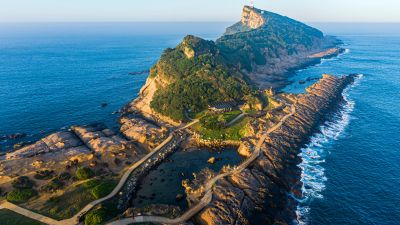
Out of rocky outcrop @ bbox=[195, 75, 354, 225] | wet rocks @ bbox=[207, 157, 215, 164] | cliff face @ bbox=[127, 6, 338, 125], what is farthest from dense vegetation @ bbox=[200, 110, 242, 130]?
rocky outcrop @ bbox=[195, 75, 354, 225]

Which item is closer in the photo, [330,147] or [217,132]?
[330,147]

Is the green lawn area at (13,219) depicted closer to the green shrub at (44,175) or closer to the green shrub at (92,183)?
the green shrub at (44,175)

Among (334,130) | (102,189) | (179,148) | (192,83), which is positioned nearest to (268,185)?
(179,148)

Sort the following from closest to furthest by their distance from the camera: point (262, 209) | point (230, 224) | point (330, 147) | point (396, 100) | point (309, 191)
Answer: point (230, 224) → point (262, 209) → point (309, 191) → point (330, 147) → point (396, 100)

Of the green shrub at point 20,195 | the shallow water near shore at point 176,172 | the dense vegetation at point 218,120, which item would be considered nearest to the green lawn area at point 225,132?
the dense vegetation at point 218,120

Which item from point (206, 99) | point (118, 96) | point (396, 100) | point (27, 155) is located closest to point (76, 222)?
point (27, 155)

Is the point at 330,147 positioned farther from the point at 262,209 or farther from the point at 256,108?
the point at 262,209
